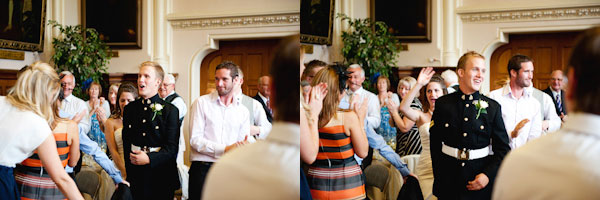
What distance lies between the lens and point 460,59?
3.64 ft

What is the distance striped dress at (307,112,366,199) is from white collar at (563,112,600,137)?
1.87 feet

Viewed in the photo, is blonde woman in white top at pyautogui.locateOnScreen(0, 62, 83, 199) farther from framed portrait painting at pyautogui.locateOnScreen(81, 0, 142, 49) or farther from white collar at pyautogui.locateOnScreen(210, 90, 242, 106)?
white collar at pyautogui.locateOnScreen(210, 90, 242, 106)

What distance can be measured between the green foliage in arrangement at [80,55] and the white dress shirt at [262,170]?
13.9 inches

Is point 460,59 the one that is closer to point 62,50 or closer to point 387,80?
point 387,80

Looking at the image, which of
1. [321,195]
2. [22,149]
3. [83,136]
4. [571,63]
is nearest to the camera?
[571,63]

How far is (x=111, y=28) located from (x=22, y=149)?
13.2 inches

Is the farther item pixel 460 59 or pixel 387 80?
pixel 387 80

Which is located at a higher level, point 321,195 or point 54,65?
point 54,65

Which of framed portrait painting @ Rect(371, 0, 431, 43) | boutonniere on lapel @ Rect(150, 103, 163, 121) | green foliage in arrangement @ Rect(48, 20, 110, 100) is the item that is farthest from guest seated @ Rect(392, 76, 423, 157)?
green foliage in arrangement @ Rect(48, 20, 110, 100)

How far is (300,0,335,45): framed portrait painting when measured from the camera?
1189 millimetres

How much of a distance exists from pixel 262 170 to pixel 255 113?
0.14 metres

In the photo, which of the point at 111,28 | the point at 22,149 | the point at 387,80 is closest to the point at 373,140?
the point at 387,80

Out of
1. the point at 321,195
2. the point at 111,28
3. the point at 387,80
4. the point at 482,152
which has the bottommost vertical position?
the point at 321,195

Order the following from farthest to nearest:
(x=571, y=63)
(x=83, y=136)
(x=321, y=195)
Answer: (x=321, y=195)
(x=83, y=136)
(x=571, y=63)
